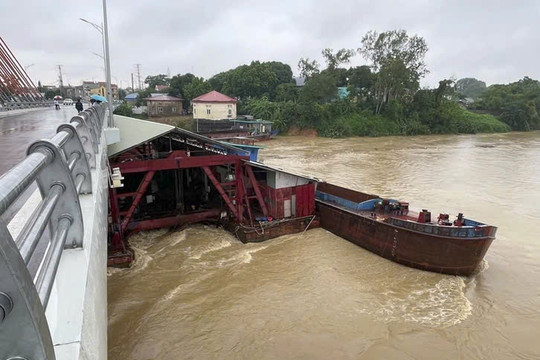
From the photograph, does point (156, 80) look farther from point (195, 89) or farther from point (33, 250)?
point (33, 250)

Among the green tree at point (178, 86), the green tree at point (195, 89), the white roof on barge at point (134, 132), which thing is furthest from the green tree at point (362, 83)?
the white roof on barge at point (134, 132)

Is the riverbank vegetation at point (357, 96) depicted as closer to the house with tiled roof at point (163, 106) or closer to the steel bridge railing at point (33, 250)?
the house with tiled roof at point (163, 106)

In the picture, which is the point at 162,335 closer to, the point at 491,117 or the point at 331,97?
the point at 331,97

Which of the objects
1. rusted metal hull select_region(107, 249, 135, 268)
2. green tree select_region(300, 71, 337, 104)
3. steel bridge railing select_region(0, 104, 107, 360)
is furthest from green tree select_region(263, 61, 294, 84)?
steel bridge railing select_region(0, 104, 107, 360)

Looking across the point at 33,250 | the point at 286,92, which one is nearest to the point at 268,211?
the point at 33,250

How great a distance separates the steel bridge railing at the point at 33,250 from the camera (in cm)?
112

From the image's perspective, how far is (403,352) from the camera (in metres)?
8.62

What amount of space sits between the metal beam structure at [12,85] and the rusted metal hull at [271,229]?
20.5 meters

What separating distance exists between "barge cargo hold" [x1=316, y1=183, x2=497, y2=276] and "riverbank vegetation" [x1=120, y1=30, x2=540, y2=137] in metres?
37.8

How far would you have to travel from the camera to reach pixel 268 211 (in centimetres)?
1606

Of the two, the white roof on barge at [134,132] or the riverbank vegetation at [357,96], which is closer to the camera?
the white roof on barge at [134,132]

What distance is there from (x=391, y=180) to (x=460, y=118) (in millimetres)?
46545

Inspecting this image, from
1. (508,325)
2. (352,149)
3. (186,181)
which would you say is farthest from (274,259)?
(352,149)

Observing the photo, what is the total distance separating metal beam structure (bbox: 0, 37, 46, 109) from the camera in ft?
87.9
